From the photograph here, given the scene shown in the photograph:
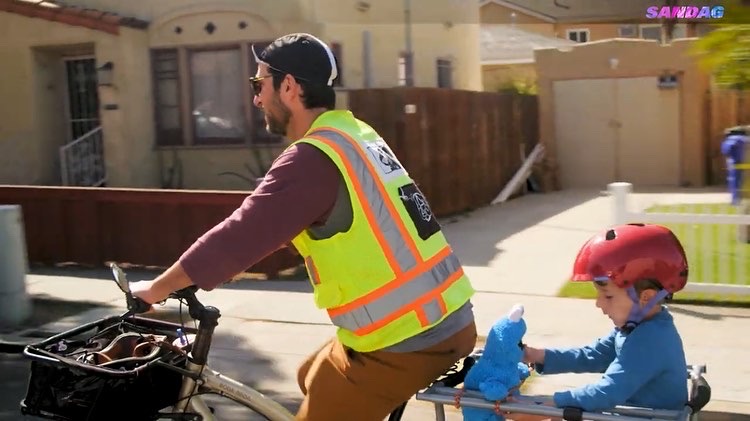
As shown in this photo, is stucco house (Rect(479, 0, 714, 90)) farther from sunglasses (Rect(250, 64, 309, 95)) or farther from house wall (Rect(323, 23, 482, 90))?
sunglasses (Rect(250, 64, 309, 95))

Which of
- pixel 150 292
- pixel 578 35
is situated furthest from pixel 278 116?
pixel 578 35

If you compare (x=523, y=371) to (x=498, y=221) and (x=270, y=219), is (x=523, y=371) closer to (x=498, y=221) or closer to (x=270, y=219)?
(x=270, y=219)

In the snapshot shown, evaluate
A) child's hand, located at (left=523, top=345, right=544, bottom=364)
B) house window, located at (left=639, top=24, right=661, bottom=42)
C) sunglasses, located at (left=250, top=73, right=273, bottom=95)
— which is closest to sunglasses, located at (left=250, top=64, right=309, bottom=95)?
sunglasses, located at (left=250, top=73, right=273, bottom=95)

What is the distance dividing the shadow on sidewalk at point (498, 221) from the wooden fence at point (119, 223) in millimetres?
2214

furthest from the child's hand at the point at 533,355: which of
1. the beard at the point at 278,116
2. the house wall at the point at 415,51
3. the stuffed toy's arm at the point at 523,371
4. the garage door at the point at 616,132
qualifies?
the garage door at the point at 616,132

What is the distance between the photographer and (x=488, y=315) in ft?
25.7

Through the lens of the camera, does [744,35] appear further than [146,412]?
Yes

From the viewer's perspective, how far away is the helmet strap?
293 cm

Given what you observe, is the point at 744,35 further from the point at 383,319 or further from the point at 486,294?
the point at 486,294

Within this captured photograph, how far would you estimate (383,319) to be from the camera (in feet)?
9.00

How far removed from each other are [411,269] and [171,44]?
41.9 ft

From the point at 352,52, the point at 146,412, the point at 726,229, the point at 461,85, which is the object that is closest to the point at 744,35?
the point at 146,412

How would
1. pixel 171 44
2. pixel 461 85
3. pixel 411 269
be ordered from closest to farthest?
pixel 411 269 < pixel 171 44 < pixel 461 85

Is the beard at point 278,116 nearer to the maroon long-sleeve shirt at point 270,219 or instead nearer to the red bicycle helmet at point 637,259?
the maroon long-sleeve shirt at point 270,219
